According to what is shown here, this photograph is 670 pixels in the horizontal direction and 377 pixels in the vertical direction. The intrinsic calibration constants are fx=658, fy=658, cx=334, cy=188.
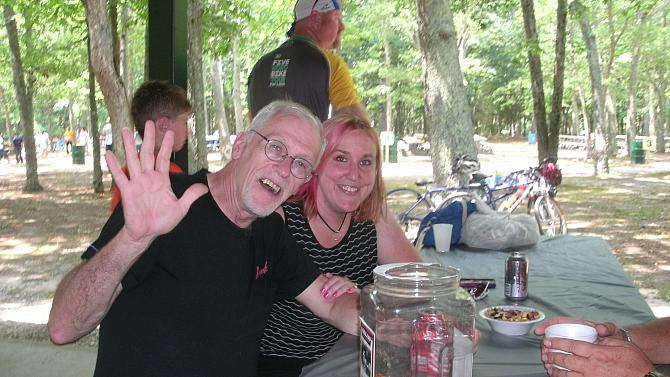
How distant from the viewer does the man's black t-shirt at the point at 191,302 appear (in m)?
→ 1.52

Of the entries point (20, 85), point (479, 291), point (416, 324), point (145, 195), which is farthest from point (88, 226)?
point (416, 324)

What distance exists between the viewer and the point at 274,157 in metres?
1.70

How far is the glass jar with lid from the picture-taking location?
1.19m

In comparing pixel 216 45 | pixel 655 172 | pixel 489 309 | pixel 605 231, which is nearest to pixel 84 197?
pixel 216 45

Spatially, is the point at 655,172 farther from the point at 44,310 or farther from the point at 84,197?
the point at 44,310

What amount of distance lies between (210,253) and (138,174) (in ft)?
1.17

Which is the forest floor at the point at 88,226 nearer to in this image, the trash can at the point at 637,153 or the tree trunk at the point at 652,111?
the trash can at the point at 637,153

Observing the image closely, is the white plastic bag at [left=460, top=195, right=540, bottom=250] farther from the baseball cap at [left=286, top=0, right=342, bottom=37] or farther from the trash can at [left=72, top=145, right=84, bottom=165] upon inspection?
the trash can at [left=72, top=145, right=84, bottom=165]

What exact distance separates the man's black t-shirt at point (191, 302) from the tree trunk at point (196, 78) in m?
5.80

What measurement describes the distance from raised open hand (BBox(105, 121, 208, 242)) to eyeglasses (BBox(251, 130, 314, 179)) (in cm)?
38

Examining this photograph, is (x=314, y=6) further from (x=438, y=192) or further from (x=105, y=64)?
(x=438, y=192)

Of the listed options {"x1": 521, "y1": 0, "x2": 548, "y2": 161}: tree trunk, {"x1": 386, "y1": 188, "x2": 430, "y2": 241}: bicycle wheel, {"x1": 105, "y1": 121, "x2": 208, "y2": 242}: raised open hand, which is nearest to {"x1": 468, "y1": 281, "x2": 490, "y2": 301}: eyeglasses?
{"x1": 105, "y1": 121, "x2": 208, "y2": 242}: raised open hand

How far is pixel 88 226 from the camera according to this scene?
10.2 m

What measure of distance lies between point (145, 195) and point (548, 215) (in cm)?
634
